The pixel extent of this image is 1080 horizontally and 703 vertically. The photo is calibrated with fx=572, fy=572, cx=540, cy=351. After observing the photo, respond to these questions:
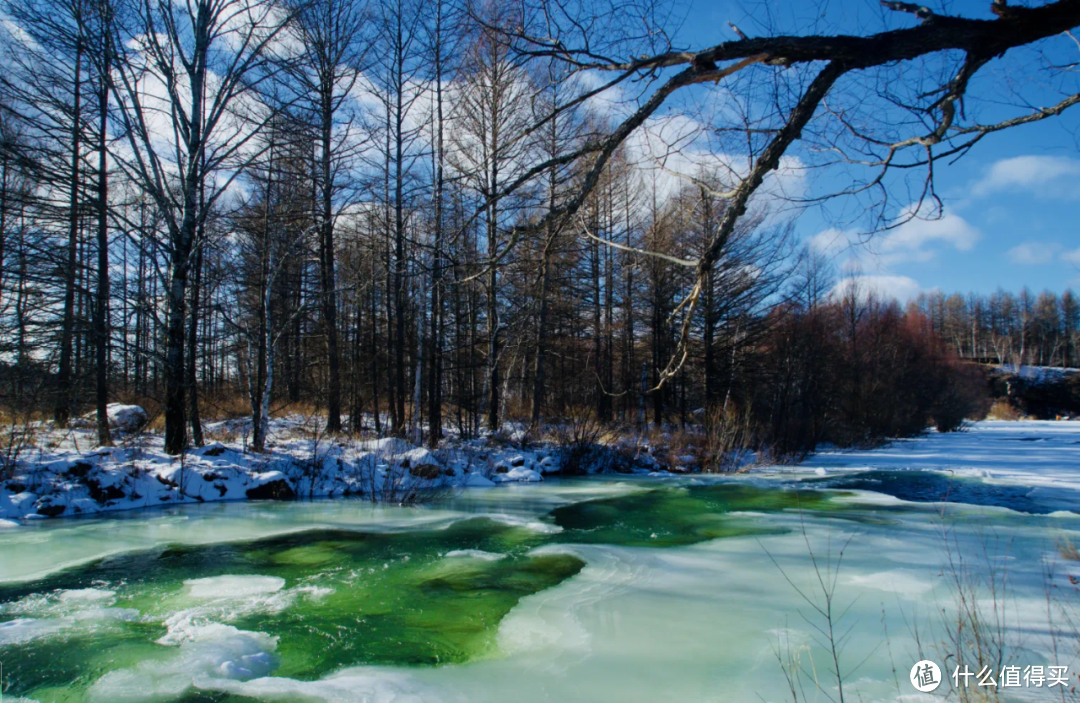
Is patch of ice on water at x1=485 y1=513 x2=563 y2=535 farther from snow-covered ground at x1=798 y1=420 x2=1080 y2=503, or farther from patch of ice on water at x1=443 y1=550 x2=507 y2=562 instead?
snow-covered ground at x1=798 y1=420 x2=1080 y2=503

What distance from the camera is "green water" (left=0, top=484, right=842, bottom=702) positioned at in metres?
3.53

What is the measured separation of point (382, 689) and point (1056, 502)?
11313 millimetres

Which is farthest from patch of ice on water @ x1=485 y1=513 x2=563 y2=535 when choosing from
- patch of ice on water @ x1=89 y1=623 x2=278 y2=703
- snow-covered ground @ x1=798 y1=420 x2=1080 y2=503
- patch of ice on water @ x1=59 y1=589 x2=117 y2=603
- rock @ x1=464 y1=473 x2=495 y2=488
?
snow-covered ground @ x1=798 y1=420 x2=1080 y2=503

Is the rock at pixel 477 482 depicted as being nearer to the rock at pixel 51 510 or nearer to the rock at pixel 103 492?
the rock at pixel 103 492

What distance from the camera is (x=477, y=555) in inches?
247

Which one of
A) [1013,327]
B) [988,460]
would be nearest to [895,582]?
[988,460]

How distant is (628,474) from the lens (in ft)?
47.6

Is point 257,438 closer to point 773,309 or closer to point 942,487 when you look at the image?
point 942,487

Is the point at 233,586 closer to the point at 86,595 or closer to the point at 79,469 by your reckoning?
the point at 86,595

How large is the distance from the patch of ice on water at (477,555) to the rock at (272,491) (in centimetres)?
489

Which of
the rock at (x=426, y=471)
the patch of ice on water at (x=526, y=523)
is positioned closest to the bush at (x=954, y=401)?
the rock at (x=426, y=471)

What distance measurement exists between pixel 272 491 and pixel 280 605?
226 inches

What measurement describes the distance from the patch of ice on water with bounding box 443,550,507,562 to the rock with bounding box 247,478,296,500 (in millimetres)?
4889

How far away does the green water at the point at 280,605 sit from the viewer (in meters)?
3.53
